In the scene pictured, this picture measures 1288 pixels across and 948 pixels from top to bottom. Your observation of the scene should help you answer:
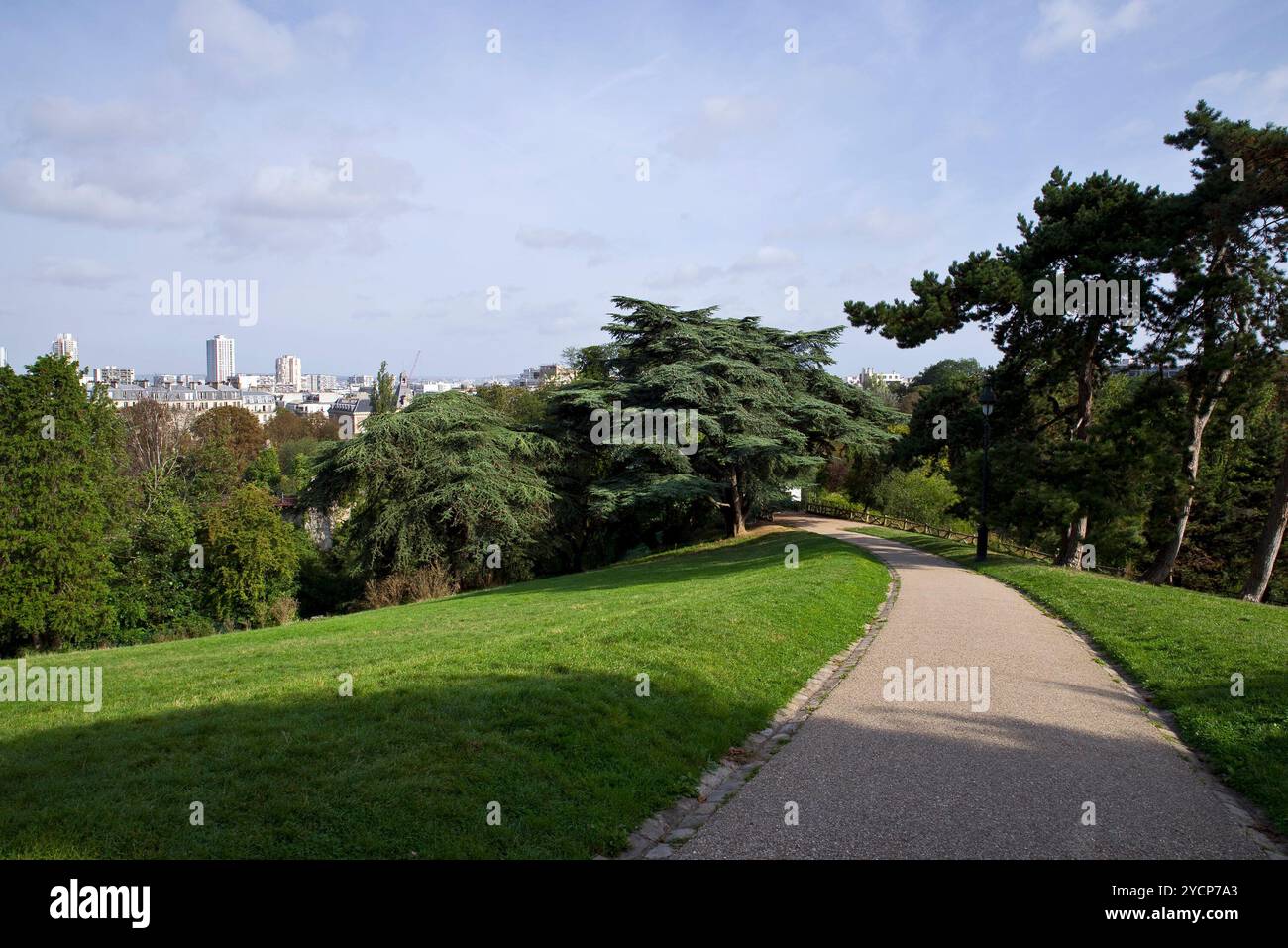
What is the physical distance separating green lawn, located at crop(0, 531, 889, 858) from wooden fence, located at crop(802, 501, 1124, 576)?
18873 mm

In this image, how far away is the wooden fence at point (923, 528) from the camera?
97.9 ft

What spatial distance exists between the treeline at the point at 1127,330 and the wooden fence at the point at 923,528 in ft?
14.5

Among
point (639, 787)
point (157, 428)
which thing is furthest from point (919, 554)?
point (157, 428)

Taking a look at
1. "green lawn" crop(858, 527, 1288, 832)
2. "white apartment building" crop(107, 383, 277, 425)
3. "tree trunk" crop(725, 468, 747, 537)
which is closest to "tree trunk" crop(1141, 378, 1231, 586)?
"green lawn" crop(858, 527, 1288, 832)

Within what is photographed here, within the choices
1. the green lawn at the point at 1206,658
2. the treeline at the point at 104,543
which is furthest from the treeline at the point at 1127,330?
the treeline at the point at 104,543

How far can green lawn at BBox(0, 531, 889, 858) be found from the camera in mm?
4734

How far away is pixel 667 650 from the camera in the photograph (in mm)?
9312

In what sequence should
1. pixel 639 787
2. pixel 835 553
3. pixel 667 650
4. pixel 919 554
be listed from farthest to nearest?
pixel 919 554
pixel 835 553
pixel 667 650
pixel 639 787

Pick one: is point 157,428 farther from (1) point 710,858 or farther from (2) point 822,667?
(1) point 710,858

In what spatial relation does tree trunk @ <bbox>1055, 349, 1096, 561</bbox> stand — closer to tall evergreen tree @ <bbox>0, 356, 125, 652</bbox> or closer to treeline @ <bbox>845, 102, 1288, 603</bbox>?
treeline @ <bbox>845, 102, 1288, 603</bbox>

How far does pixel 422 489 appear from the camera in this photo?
1233 inches

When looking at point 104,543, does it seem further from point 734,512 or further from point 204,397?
point 204,397

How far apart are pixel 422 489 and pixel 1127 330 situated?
24571 millimetres
